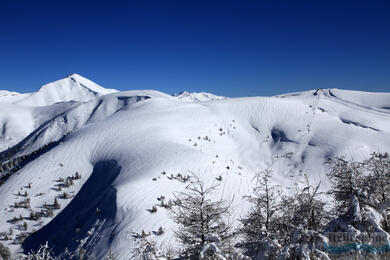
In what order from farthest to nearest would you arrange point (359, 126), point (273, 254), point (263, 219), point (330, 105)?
point (330, 105)
point (359, 126)
point (263, 219)
point (273, 254)

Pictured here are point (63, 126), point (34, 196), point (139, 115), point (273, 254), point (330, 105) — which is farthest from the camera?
point (63, 126)

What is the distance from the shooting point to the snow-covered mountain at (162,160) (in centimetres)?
1068

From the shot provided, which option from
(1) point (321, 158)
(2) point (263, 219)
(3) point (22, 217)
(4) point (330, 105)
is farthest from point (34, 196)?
(4) point (330, 105)

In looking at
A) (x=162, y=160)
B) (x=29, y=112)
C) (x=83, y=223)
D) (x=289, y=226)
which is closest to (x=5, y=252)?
(x=83, y=223)

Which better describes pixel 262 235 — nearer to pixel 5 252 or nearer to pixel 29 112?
pixel 5 252

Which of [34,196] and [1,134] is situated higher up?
[34,196]

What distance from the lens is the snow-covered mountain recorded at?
35.0 feet

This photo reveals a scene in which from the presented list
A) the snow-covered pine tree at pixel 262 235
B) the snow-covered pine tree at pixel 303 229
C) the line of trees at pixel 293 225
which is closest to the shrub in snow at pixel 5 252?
the line of trees at pixel 293 225

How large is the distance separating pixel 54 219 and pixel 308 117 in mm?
26188

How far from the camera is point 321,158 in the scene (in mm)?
18719

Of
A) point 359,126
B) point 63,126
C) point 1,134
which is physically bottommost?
point 1,134

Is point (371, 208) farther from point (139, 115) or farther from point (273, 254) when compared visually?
point (139, 115)

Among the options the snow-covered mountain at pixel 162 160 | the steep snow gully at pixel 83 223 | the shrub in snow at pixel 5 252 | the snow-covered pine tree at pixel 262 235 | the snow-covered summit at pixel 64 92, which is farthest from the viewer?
the snow-covered summit at pixel 64 92

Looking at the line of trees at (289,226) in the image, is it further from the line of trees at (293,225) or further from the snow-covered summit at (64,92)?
the snow-covered summit at (64,92)
